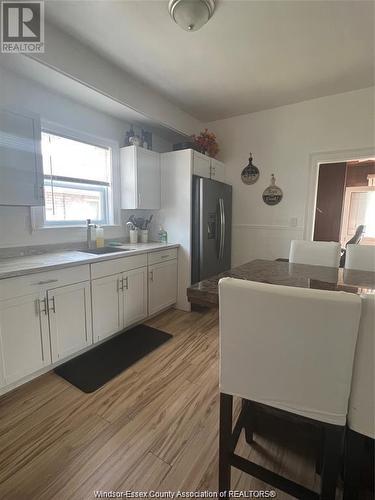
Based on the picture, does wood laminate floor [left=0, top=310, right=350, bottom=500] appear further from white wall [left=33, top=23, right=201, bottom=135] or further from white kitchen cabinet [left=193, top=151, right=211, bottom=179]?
white wall [left=33, top=23, right=201, bottom=135]

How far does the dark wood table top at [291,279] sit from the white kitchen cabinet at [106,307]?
1.21 meters

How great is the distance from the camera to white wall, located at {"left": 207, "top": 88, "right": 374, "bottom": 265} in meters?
2.92

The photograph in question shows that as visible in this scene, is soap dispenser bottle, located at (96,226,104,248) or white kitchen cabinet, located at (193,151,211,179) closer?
soap dispenser bottle, located at (96,226,104,248)

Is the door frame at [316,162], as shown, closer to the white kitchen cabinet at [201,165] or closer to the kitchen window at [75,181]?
the white kitchen cabinet at [201,165]

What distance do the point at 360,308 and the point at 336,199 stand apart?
5.25 metres

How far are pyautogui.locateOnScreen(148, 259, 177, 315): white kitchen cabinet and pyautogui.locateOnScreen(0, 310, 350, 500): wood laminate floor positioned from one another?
36.9 inches

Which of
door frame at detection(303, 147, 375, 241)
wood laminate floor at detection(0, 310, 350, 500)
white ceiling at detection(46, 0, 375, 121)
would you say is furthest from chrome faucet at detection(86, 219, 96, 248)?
door frame at detection(303, 147, 375, 241)

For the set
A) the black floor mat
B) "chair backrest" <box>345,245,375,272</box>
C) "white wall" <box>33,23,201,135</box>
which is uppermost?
"white wall" <box>33,23,201,135</box>

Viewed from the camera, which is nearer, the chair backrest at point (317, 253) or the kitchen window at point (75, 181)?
the chair backrest at point (317, 253)

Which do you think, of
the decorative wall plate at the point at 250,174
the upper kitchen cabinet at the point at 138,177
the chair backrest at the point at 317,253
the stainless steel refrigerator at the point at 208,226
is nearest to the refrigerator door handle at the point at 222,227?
the stainless steel refrigerator at the point at 208,226

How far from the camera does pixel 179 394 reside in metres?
1.77

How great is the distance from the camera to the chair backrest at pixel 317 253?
2.03 meters

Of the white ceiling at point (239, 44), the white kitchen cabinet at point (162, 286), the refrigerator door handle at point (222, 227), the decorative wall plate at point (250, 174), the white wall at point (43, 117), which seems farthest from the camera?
the decorative wall plate at point (250, 174)

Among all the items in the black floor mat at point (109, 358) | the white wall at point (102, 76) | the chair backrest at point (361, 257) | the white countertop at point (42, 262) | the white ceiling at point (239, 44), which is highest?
the white ceiling at point (239, 44)
